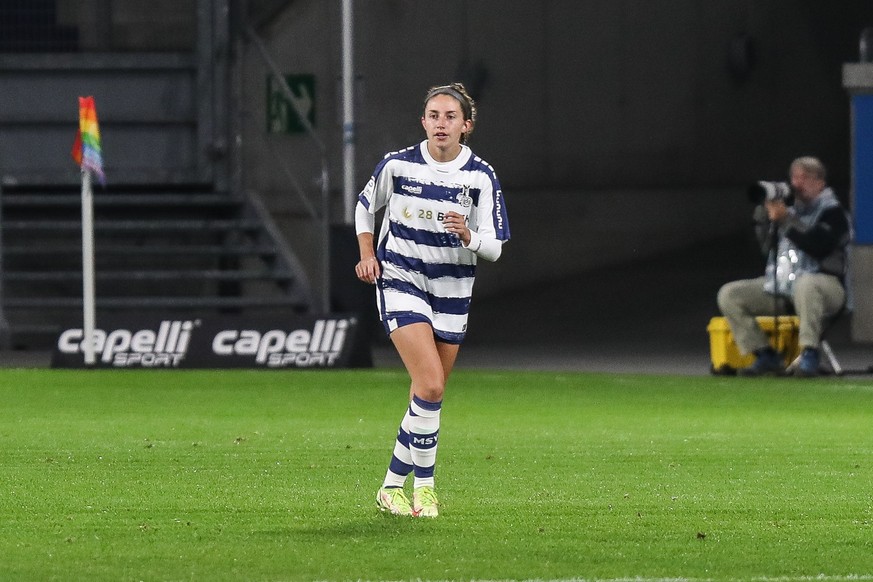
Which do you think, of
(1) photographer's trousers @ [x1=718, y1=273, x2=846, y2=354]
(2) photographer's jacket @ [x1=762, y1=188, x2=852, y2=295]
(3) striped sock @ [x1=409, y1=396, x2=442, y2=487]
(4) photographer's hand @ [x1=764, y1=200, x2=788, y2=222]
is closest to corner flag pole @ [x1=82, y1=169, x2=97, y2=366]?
(1) photographer's trousers @ [x1=718, y1=273, x2=846, y2=354]

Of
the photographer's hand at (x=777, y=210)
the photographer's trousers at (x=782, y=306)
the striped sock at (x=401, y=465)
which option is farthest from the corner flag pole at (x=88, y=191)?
the striped sock at (x=401, y=465)

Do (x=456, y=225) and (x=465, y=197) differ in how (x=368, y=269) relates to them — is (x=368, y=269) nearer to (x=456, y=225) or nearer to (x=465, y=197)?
(x=456, y=225)

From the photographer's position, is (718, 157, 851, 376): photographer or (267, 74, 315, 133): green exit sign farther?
(267, 74, 315, 133): green exit sign

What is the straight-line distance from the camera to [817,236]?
1594 centimetres

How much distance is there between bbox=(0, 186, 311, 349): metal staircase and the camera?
71.4 feet

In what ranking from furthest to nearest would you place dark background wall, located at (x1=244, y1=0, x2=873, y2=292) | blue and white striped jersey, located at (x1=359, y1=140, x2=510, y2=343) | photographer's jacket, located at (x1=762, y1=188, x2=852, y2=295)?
dark background wall, located at (x1=244, y1=0, x2=873, y2=292)
photographer's jacket, located at (x1=762, y1=188, x2=852, y2=295)
blue and white striped jersey, located at (x1=359, y1=140, x2=510, y2=343)

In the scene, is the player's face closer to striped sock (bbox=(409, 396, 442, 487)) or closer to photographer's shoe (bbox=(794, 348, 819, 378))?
striped sock (bbox=(409, 396, 442, 487))

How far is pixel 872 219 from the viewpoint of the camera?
64.2ft

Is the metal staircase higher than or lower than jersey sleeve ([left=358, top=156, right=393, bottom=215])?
lower

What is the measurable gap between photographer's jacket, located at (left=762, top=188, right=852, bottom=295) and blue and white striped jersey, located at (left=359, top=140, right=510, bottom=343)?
8.17 m

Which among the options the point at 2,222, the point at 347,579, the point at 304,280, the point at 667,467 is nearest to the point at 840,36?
the point at 304,280

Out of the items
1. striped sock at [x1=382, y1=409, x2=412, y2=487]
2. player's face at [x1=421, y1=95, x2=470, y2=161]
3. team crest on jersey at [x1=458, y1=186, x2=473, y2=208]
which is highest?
player's face at [x1=421, y1=95, x2=470, y2=161]

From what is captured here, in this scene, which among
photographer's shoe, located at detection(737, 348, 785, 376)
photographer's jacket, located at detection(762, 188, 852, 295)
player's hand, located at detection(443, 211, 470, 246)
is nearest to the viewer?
player's hand, located at detection(443, 211, 470, 246)

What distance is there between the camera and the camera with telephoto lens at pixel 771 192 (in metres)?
16.1
